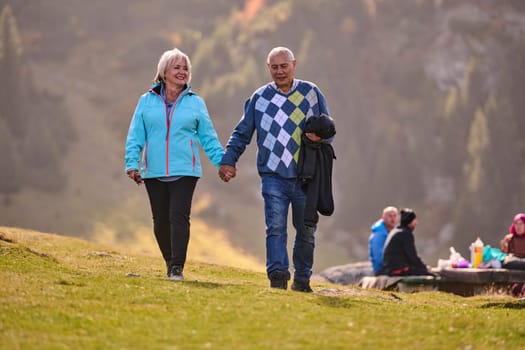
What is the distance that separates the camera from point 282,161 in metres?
9.71

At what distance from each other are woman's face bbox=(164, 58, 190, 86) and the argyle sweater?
811 mm

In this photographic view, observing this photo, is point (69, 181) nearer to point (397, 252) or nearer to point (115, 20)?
point (115, 20)

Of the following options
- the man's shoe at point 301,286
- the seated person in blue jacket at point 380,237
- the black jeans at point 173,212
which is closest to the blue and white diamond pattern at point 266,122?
the black jeans at point 173,212

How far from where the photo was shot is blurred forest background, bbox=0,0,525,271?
207ft

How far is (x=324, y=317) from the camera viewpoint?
7176 millimetres

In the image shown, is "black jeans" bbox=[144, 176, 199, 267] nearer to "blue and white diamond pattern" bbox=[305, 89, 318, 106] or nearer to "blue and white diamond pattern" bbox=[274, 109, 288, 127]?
"blue and white diamond pattern" bbox=[274, 109, 288, 127]

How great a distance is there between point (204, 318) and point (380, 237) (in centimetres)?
1111

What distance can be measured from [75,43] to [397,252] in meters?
88.6

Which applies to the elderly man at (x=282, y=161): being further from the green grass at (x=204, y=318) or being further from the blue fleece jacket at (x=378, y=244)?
the blue fleece jacket at (x=378, y=244)

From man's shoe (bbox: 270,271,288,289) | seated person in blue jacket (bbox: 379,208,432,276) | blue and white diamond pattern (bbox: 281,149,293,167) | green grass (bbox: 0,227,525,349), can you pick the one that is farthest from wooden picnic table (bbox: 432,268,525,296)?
blue and white diamond pattern (bbox: 281,149,293,167)

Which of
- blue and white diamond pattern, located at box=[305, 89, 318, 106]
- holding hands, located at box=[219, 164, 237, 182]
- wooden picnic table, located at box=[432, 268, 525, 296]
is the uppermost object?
blue and white diamond pattern, located at box=[305, 89, 318, 106]

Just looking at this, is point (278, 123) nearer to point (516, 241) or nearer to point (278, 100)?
Result: point (278, 100)

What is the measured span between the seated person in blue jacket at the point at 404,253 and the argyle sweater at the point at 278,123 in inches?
249

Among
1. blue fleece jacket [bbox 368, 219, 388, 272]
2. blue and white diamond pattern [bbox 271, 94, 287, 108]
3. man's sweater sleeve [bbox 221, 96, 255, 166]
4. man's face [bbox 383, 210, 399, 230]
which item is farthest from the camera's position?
man's face [bbox 383, 210, 399, 230]
